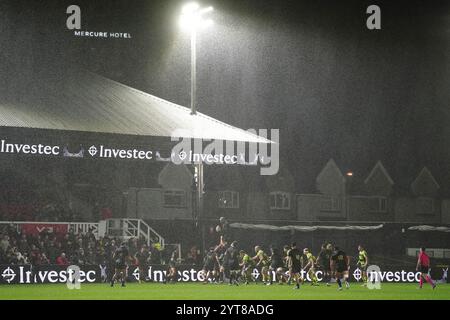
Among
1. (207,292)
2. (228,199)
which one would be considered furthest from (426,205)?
(207,292)

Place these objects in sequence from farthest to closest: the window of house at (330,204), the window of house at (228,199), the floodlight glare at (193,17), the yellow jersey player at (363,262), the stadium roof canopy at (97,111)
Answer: the window of house at (330,204), the window of house at (228,199), the yellow jersey player at (363,262), the stadium roof canopy at (97,111), the floodlight glare at (193,17)

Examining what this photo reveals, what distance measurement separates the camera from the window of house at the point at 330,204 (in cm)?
2631

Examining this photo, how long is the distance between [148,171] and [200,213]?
440cm

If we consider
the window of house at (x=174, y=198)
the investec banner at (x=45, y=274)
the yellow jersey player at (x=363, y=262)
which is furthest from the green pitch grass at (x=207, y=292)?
the window of house at (x=174, y=198)

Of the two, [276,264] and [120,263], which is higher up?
[120,263]

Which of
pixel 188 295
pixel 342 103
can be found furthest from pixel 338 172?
pixel 188 295

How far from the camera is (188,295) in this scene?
53.4 ft

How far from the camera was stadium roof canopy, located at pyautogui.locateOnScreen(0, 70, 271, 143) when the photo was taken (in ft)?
64.2

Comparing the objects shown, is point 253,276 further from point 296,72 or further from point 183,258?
point 296,72

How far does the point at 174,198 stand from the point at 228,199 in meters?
2.13

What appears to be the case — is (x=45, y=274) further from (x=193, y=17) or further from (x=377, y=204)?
(x=377, y=204)

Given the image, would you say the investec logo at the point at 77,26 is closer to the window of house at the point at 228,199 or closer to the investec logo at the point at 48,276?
the investec logo at the point at 48,276

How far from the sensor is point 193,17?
1953 centimetres

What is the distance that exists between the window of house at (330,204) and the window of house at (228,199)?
122 inches
